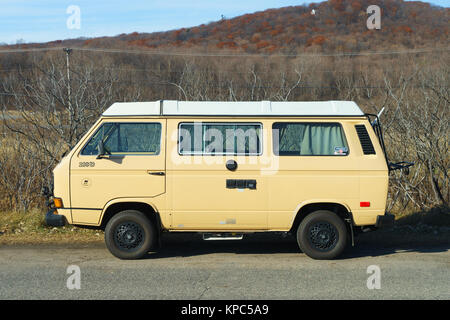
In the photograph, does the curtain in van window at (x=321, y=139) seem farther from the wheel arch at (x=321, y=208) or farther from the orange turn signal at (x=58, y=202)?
the orange turn signal at (x=58, y=202)

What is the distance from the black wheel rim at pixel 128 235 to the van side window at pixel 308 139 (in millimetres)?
2350

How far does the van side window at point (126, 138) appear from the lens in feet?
25.7

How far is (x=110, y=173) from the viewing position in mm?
7695

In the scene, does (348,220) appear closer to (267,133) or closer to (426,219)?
(267,133)

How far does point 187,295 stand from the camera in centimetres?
622

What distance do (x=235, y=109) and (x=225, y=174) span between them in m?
0.99

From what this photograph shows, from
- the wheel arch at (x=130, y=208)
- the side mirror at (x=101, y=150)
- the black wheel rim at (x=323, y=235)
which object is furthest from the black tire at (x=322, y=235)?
the side mirror at (x=101, y=150)

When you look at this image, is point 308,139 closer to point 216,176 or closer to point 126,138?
point 216,176

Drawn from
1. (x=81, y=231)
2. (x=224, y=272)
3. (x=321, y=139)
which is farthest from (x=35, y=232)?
(x=321, y=139)

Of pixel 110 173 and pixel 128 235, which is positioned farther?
pixel 128 235

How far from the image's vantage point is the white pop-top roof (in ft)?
25.8
